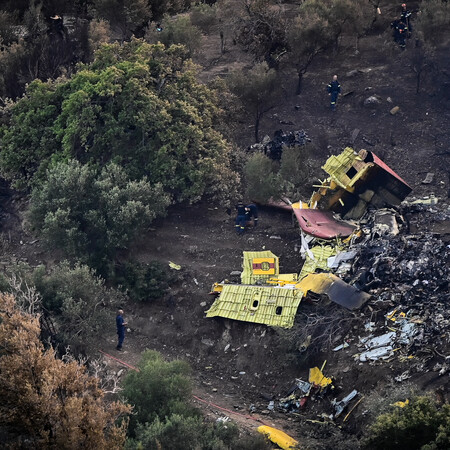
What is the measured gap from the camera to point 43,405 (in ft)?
60.9

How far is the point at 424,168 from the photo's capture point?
3506 centimetres

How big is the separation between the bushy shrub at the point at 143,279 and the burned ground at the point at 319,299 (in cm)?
37

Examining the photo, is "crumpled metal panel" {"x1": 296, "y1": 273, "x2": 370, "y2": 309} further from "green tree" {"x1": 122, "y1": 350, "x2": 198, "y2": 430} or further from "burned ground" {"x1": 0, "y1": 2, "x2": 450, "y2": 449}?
"green tree" {"x1": 122, "y1": 350, "x2": 198, "y2": 430}

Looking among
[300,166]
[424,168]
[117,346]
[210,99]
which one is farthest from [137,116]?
[424,168]

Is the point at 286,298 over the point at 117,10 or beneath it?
beneath

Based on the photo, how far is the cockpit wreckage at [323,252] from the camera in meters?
27.9

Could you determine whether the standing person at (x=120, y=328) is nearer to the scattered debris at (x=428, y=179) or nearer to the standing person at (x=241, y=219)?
the standing person at (x=241, y=219)

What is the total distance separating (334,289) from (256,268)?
381 centimetres

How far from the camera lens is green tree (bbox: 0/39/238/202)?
33.4 meters

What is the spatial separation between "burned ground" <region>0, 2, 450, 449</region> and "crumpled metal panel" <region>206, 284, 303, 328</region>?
1.18ft

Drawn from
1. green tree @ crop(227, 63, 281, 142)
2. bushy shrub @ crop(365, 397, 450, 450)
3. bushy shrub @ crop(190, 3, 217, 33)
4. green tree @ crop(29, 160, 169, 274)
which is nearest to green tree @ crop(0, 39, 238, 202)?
green tree @ crop(29, 160, 169, 274)

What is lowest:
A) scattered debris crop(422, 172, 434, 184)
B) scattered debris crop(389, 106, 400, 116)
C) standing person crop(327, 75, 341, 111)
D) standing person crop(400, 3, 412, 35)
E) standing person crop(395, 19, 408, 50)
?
scattered debris crop(422, 172, 434, 184)

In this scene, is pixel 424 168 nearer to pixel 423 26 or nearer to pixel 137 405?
pixel 423 26

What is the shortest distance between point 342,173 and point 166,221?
7.29m
